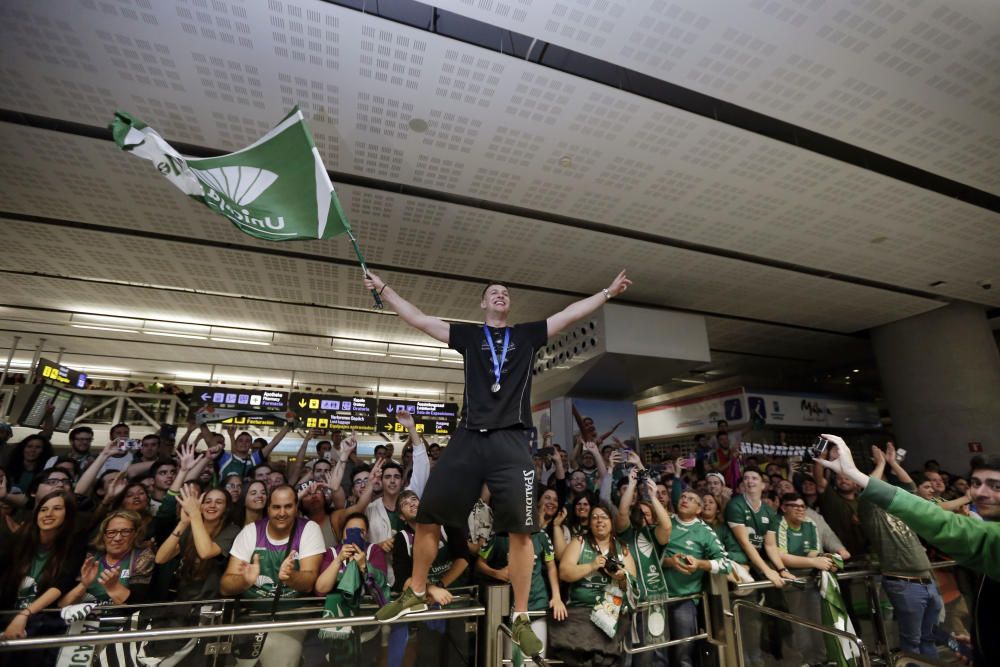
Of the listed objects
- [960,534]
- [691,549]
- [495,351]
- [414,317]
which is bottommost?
[691,549]

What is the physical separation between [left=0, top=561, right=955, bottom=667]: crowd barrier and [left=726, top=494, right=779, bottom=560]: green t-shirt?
61 centimetres

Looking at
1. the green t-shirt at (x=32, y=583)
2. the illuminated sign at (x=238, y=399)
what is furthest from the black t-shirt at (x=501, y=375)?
the illuminated sign at (x=238, y=399)

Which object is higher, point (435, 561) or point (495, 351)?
point (495, 351)

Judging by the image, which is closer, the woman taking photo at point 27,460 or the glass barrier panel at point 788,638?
the glass barrier panel at point 788,638

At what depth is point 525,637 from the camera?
1.80 metres

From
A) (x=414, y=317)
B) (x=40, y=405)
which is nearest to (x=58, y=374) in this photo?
(x=40, y=405)

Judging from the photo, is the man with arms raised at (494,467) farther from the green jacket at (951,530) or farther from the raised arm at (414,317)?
the green jacket at (951,530)

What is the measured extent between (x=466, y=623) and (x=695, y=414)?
1030 cm

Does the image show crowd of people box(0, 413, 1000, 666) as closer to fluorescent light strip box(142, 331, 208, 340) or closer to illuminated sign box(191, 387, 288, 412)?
illuminated sign box(191, 387, 288, 412)

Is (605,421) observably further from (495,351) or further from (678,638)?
(495,351)

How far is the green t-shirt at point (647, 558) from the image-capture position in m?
3.19

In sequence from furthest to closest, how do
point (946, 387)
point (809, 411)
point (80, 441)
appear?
point (809, 411) < point (946, 387) < point (80, 441)

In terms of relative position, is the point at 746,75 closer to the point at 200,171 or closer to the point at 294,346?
the point at 200,171

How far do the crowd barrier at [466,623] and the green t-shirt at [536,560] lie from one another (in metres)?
0.32
